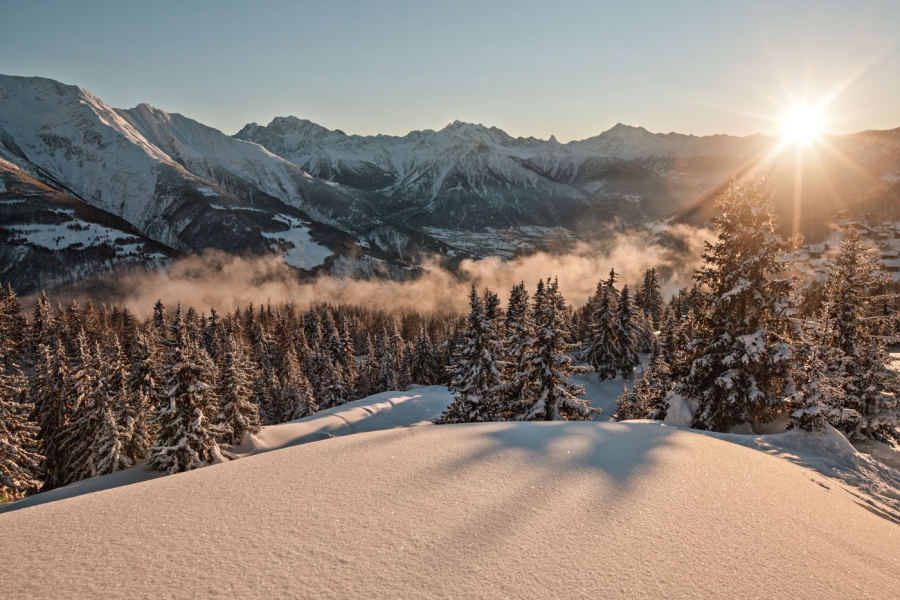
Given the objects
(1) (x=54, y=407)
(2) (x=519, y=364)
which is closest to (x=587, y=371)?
(2) (x=519, y=364)

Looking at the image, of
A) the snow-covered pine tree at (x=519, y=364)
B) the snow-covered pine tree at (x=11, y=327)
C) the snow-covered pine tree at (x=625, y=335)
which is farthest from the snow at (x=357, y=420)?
the snow-covered pine tree at (x=11, y=327)

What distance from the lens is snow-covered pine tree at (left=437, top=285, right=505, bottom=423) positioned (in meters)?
22.6

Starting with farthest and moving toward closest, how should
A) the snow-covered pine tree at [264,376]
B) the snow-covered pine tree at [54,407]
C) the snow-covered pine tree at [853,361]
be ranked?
the snow-covered pine tree at [264,376]
the snow-covered pine tree at [54,407]
the snow-covered pine tree at [853,361]

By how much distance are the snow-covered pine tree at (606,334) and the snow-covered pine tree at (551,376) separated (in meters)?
24.4

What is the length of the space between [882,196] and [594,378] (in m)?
237

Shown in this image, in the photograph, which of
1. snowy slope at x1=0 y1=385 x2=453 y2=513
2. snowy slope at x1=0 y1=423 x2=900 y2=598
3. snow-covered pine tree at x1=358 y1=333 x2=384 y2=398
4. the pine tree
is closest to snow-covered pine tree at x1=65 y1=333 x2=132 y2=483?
the pine tree

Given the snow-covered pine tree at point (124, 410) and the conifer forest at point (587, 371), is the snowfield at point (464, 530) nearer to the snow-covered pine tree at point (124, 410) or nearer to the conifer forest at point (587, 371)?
the conifer forest at point (587, 371)

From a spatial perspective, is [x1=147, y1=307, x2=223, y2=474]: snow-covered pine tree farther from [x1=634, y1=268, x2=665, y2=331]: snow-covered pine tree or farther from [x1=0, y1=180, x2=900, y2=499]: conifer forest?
[x1=634, y1=268, x2=665, y2=331]: snow-covered pine tree

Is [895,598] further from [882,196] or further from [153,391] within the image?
[882,196]

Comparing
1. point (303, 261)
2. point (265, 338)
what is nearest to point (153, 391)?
point (265, 338)

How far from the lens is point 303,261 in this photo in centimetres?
19250

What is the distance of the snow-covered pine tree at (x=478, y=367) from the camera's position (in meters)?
22.6

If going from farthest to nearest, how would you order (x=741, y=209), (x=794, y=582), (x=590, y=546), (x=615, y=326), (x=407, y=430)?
(x=615, y=326)
(x=741, y=209)
(x=407, y=430)
(x=590, y=546)
(x=794, y=582)

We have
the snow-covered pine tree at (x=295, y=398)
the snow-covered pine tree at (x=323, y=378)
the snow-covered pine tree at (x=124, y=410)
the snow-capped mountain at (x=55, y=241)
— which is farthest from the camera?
the snow-capped mountain at (x=55, y=241)
